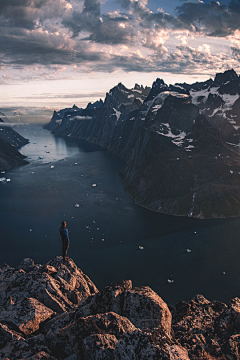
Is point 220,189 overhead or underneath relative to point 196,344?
underneath

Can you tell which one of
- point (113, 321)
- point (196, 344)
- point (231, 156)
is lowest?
point (231, 156)

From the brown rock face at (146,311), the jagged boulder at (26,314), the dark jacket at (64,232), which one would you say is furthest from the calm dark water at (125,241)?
the brown rock face at (146,311)

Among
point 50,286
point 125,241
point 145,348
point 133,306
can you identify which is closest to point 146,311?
point 133,306

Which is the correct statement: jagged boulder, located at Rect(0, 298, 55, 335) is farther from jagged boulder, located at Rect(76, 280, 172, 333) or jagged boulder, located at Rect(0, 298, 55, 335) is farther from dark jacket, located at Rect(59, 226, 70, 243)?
dark jacket, located at Rect(59, 226, 70, 243)

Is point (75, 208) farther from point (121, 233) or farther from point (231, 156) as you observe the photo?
point (231, 156)

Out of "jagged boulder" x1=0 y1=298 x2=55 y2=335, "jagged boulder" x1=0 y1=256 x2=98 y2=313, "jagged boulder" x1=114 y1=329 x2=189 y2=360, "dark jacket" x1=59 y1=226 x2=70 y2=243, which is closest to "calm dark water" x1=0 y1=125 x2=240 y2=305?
"jagged boulder" x1=0 y1=256 x2=98 y2=313

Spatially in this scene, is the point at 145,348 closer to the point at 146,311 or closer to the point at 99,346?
the point at 99,346

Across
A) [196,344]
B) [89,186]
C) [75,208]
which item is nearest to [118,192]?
[89,186]
